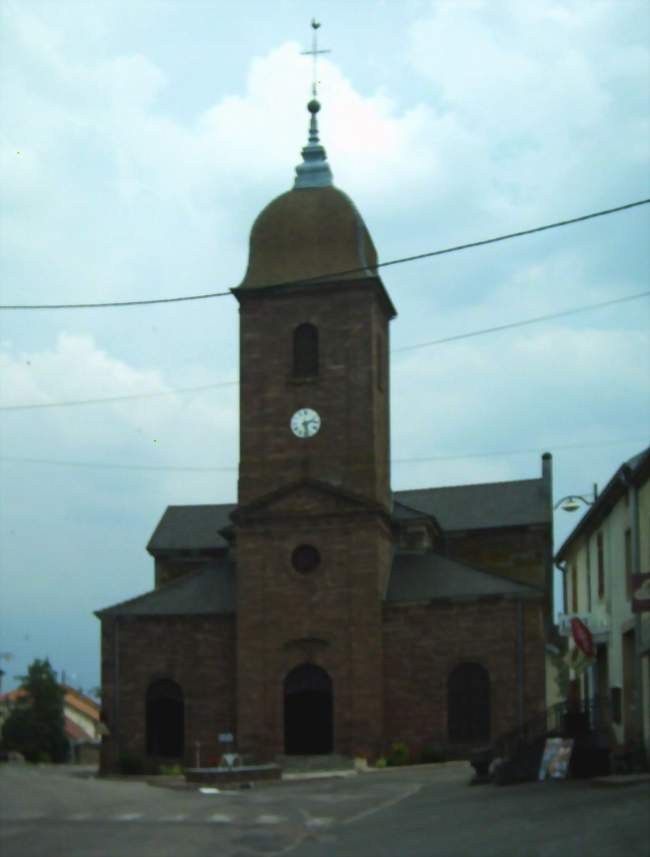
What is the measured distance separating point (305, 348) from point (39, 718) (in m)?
38.0

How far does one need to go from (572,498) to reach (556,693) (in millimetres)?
21799

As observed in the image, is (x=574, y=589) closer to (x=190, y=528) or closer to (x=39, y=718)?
(x=190, y=528)

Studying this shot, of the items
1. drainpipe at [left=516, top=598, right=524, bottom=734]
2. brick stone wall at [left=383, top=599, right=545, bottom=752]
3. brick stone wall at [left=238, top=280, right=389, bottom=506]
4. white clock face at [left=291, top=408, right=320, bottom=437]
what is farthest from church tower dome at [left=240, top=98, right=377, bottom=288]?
drainpipe at [left=516, top=598, right=524, bottom=734]

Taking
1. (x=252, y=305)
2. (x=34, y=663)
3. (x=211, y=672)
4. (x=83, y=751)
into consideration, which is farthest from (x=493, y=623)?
(x=83, y=751)

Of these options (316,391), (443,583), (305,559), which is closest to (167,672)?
(305,559)

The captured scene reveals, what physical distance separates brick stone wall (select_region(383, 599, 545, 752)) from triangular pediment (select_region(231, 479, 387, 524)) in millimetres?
3408

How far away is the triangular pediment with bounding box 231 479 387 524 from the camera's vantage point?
4725cm

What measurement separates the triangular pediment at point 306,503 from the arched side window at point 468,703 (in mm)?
5659

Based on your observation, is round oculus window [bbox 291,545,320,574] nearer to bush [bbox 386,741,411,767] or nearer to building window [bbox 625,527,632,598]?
bush [bbox 386,741,411,767]

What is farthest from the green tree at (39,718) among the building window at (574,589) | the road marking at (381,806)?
the road marking at (381,806)

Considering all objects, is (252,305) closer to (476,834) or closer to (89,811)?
(89,811)

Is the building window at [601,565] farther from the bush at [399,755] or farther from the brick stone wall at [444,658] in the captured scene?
the bush at [399,755]

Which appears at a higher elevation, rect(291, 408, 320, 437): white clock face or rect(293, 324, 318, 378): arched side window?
rect(293, 324, 318, 378): arched side window

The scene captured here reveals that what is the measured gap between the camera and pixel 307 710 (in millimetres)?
46875
